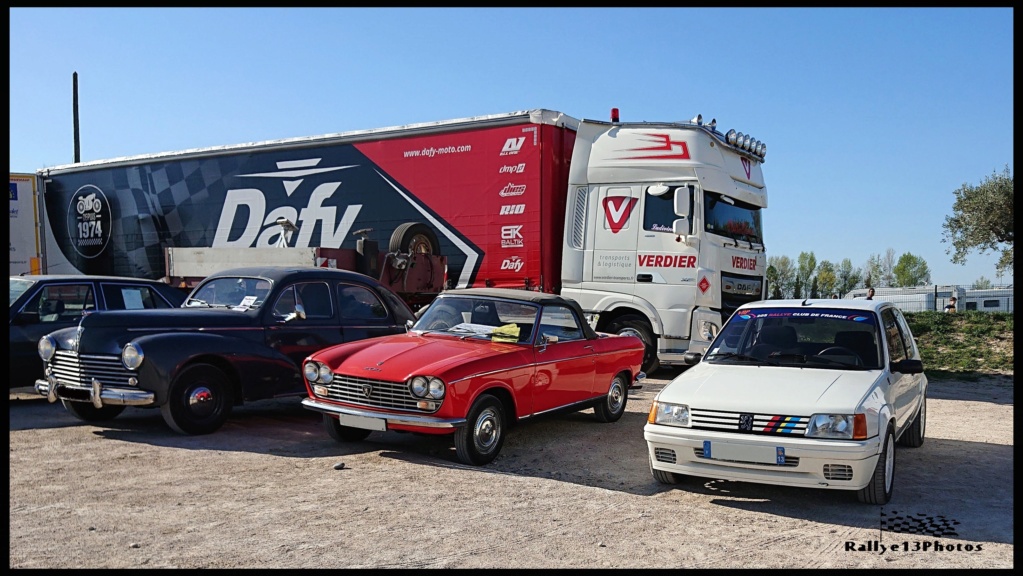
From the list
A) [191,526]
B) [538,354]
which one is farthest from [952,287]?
→ [191,526]

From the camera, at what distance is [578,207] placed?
13.1m

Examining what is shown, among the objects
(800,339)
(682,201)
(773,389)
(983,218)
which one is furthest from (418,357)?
(983,218)

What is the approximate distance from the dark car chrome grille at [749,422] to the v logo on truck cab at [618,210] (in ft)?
22.4

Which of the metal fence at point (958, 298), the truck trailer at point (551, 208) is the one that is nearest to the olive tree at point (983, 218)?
the metal fence at point (958, 298)

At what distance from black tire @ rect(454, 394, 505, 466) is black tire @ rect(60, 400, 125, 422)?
392 cm

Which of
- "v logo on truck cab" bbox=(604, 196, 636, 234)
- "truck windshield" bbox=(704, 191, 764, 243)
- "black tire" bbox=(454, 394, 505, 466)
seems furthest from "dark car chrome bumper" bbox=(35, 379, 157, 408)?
"truck windshield" bbox=(704, 191, 764, 243)

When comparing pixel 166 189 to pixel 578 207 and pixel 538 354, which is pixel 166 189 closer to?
pixel 578 207

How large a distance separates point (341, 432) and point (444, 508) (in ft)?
8.11

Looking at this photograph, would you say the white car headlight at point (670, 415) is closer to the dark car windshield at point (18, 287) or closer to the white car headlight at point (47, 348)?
the white car headlight at point (47, 348)

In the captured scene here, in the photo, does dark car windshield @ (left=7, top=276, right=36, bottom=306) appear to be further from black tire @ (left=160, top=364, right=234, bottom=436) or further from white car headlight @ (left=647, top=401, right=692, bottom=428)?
white car headlight @ (left=647, top=401, right=692, bottom=428)

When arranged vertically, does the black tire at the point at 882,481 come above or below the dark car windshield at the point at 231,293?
below

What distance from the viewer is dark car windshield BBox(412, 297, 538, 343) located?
26.8 feet

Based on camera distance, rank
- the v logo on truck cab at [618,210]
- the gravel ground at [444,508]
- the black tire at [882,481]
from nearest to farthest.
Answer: the gravel ground at [444,508], the black tire at [882,481], the v logo on truck cab at [618,210]

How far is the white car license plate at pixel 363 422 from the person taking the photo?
7.16 meters
